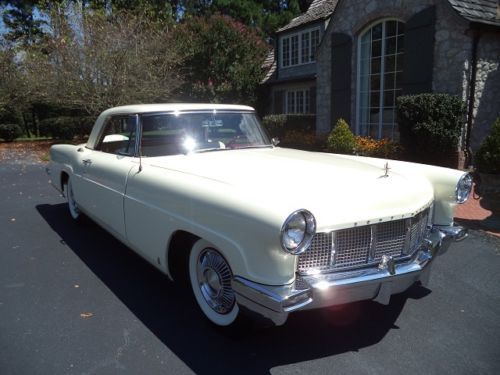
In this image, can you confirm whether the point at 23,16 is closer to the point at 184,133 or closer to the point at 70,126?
the point at 70,126

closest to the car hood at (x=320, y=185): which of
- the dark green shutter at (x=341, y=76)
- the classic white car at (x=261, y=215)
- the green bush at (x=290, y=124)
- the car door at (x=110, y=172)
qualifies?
the classic white car at (x=261, y=215)

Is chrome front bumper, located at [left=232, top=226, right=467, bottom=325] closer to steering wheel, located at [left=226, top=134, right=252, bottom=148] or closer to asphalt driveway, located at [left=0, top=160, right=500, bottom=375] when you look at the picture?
asphalt driveway, located at [left=0, top=160, right=500, bottom=375]

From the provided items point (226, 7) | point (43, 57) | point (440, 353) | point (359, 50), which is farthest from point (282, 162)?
point (226, 7)

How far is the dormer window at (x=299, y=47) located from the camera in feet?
59.1

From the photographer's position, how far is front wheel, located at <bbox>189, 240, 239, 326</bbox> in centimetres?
281

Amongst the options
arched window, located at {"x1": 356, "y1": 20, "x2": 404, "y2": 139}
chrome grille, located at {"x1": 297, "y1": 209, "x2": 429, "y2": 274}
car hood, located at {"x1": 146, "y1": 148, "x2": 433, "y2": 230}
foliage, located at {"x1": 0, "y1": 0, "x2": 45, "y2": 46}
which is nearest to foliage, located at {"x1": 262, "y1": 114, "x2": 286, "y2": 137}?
arched window, located at {"x1": 356, "y1": 20, "x2": 404, "y2": 139}

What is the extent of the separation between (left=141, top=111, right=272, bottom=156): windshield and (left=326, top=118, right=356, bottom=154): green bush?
22.2 ft

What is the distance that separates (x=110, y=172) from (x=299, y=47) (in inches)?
636

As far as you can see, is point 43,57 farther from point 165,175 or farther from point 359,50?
point 165,175

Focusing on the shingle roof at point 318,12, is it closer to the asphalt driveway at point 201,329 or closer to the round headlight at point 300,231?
the asphalt driveway at point 201,329

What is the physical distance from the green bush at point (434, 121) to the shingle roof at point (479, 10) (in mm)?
1799

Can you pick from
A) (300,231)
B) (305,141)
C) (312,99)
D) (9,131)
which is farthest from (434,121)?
(9,131)

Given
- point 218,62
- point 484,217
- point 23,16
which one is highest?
point 23,16

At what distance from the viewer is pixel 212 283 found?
295 centimetres
